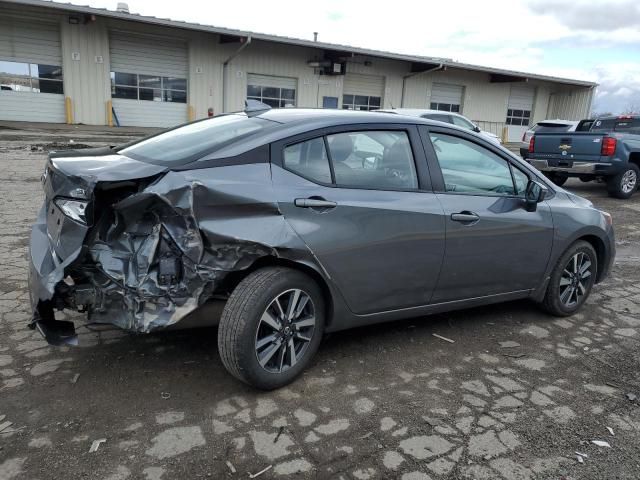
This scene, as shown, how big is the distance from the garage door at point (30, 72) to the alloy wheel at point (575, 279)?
21073 mm

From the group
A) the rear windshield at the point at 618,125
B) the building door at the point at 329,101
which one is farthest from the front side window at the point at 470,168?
the building door at the point at 329,101

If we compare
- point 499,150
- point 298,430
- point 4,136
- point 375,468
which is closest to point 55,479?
point 298,430

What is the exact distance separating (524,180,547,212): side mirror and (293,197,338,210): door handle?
1705mm

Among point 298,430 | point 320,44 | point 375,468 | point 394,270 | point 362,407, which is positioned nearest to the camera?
point 375,468

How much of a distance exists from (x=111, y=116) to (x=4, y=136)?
249 inches

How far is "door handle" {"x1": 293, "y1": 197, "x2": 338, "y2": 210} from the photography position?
3.06 meters

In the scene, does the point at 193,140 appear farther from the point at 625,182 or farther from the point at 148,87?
the point at 148,87

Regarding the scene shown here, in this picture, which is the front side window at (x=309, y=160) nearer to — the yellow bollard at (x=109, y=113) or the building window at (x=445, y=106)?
the yellow bollard at (x=109, y=113)

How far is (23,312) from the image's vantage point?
4012 mm

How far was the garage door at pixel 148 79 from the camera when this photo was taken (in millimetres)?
21375

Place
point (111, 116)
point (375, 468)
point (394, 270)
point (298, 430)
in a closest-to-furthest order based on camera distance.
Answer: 1. point (375, 468)
2. point (298, 430)
3. point (394, 270)
4. point (111, 116)

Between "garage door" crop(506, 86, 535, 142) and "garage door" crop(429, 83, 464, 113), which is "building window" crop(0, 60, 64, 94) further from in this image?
"garage door" crop(506, 86, 535, 142)

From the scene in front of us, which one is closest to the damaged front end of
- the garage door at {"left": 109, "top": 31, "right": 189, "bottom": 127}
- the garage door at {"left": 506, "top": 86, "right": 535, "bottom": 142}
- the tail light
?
the tail light

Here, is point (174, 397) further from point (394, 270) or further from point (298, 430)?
point (394, 270)
